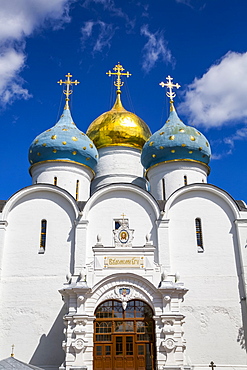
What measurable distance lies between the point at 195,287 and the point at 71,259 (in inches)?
164

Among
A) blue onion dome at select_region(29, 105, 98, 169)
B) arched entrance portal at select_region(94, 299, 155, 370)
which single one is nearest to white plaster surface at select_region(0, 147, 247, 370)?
arched entrance portal at select_region(94, 299, 155, 370)

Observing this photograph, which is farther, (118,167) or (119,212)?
(118,167)

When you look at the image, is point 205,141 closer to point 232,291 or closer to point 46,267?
point 232,291

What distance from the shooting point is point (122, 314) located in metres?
12.2

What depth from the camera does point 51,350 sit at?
13.5 m

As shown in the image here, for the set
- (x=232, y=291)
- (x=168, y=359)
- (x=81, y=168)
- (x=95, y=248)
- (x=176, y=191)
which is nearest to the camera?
(x=168, y=359)

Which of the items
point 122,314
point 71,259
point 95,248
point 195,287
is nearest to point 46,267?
point 71,259

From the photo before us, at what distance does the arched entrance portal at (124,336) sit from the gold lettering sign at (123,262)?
1.00 m

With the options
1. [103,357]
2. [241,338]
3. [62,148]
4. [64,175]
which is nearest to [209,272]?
[241,338]

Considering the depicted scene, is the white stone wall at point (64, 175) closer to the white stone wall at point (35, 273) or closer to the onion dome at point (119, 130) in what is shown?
the white stone wall at point (35, 273)

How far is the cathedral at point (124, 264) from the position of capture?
39.3 feet

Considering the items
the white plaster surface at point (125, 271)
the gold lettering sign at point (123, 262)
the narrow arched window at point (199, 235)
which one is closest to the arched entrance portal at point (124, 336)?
the white plaster surface at point (125, 271)

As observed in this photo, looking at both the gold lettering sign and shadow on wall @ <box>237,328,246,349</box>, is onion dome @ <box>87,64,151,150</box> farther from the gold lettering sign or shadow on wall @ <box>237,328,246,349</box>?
shadow on wall @ <box>237,328,246,349</box>

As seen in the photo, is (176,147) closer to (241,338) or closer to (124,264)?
(124,264)
